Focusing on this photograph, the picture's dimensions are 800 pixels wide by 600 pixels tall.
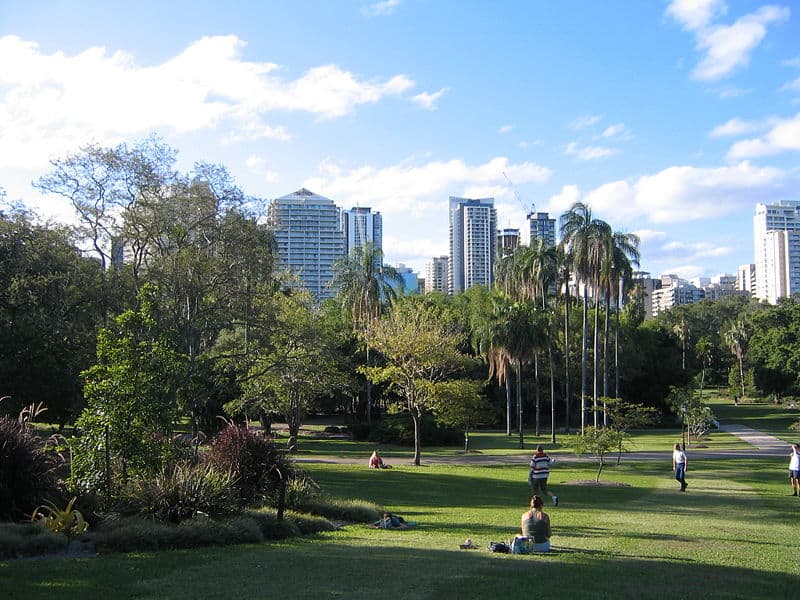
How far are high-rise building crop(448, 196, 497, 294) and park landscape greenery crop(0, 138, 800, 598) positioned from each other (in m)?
121

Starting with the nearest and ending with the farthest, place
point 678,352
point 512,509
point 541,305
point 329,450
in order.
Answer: point 512,509, point 329,450, point 541,305, point 678,352

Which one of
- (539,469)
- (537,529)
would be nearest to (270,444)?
(537,529)

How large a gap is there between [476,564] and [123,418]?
826 cm

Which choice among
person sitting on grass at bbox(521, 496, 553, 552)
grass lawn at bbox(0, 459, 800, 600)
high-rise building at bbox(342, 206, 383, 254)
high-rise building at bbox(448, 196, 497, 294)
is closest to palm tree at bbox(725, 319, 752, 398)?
high-rise building at bbox(342, 206, 383, 254)

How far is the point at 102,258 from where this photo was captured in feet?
93.9

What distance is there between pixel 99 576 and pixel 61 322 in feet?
65.2

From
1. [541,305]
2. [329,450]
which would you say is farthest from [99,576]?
[541,305]

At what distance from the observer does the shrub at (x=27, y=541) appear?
10.6 meters

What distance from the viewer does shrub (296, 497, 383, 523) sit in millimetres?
16078

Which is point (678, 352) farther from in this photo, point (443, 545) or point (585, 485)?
point (443, 545)

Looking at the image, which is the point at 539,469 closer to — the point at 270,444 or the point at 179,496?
the point at 270,444

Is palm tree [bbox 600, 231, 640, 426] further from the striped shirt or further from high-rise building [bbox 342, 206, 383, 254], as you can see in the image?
high-rise building [bbox 342, 206, 383, 254]

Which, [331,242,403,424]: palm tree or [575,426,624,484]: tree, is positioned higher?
[331,242,403,424]: palm tree

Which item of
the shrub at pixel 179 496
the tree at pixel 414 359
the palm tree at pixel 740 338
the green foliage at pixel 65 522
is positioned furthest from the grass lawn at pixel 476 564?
the palm tree at pixel 740 338
